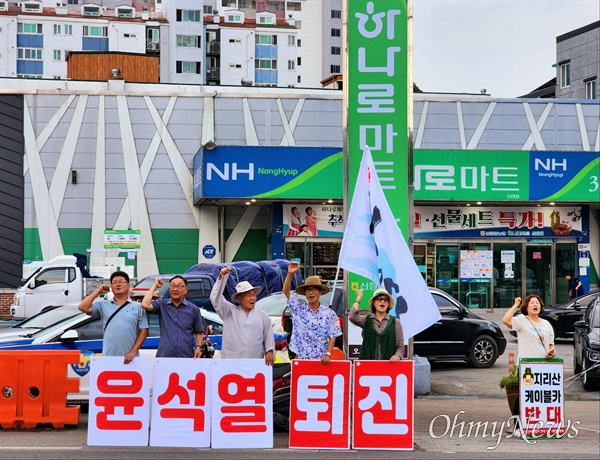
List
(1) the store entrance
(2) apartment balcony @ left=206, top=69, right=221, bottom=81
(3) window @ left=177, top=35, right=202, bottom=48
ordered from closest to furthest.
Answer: (1) the store entrance → (3) window @ left=177, top=35, right=202, bottom=48 → (2) apartment balcony @ left=206, top=69, right=221, bottom=81

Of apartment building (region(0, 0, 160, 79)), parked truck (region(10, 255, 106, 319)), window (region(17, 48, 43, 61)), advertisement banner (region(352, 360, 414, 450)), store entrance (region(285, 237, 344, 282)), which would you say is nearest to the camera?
advertisement banner (region(352, 360, 414, 450))

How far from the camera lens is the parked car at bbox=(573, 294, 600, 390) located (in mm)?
16297

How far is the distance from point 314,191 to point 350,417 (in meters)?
21.2

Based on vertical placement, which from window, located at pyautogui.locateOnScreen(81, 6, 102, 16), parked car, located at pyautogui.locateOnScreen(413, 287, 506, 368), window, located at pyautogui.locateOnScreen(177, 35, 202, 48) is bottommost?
parked car, located at pyautogui.locateOnScreen(413, 287, 506, 368)

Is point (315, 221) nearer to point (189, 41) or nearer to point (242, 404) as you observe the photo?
point (242, 404)

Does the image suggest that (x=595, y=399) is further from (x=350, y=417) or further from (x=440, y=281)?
(x=440, y=281)

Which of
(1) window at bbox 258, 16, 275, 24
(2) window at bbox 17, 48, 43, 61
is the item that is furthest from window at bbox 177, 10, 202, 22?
(2) window at bbox 17, 48, 43, 61

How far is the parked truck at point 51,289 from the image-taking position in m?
27.2

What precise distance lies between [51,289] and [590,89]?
37.4 meters

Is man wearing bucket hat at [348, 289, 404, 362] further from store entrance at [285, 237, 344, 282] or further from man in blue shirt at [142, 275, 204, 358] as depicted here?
store entrance at [285, 237, 344, 282]

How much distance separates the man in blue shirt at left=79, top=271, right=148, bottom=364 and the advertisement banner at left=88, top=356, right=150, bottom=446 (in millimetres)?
165

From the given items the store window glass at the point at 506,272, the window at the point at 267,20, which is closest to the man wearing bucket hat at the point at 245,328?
the store window glass at the point at 506,272

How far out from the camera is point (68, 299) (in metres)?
27.2

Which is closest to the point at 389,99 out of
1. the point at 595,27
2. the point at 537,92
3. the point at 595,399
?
the point at 595,399
